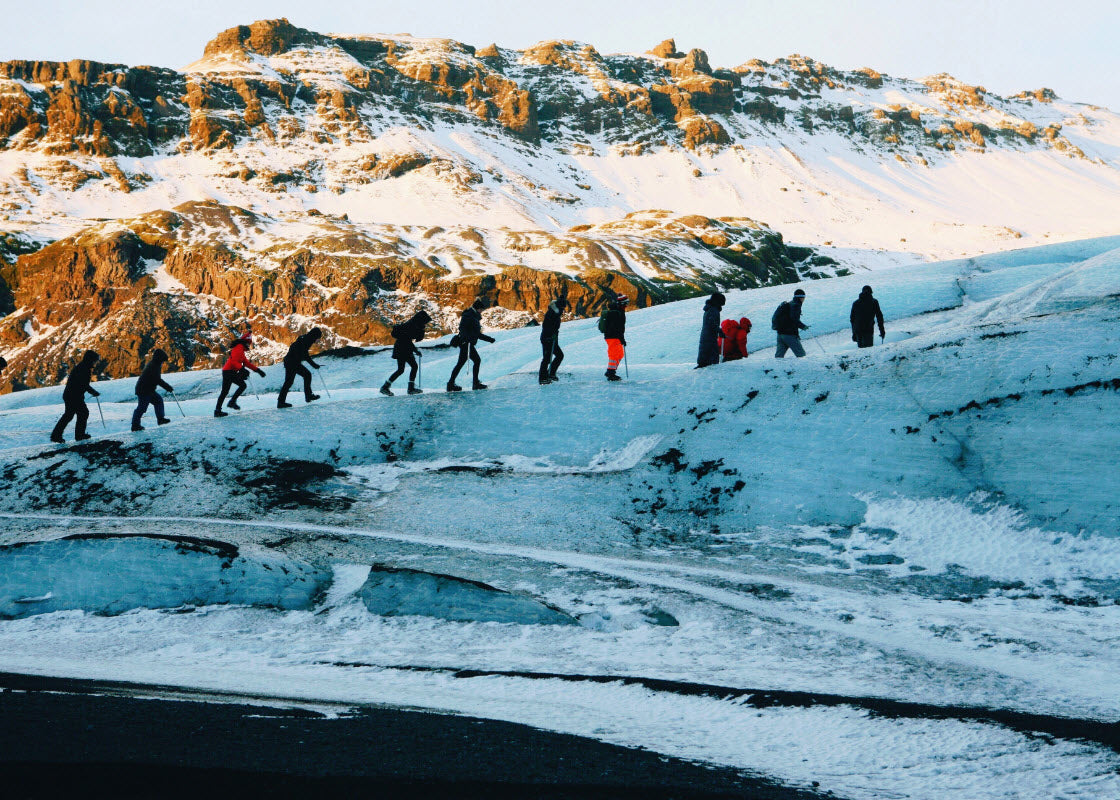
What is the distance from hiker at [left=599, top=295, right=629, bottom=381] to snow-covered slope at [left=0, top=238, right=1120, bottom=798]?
1114mm

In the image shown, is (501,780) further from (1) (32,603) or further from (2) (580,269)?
(2) (580,269)

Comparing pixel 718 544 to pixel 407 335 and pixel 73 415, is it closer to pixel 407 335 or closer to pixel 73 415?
pixel 407 335

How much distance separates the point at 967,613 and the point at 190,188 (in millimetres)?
193847

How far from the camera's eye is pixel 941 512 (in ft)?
41.1

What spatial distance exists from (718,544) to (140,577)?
784 centimetres

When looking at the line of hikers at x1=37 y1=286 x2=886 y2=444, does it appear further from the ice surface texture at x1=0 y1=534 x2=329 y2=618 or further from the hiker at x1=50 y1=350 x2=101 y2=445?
the ice surface texture at x1=0 y1=534 x2=329 y2=618

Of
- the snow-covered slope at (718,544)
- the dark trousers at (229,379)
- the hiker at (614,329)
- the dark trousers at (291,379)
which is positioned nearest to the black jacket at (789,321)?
the snow-covered slope at (718,544)

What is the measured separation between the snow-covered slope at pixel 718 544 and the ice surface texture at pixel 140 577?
229 mm

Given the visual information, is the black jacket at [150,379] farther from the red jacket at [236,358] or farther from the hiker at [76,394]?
the red jacket at [236,358]

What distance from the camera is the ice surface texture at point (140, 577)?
10.8 meters

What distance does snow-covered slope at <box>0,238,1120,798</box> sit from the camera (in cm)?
707

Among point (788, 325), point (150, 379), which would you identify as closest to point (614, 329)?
point (788, 325)

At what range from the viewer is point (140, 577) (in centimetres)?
1106

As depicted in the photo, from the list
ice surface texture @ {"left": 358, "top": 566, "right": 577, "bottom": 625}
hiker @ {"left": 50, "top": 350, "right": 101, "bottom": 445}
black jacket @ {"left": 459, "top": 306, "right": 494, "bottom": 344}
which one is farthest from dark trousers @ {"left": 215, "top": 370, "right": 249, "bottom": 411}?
ice surface texture @ {"left": 358, "top": 566, "right": 577, "bottom": 625}
